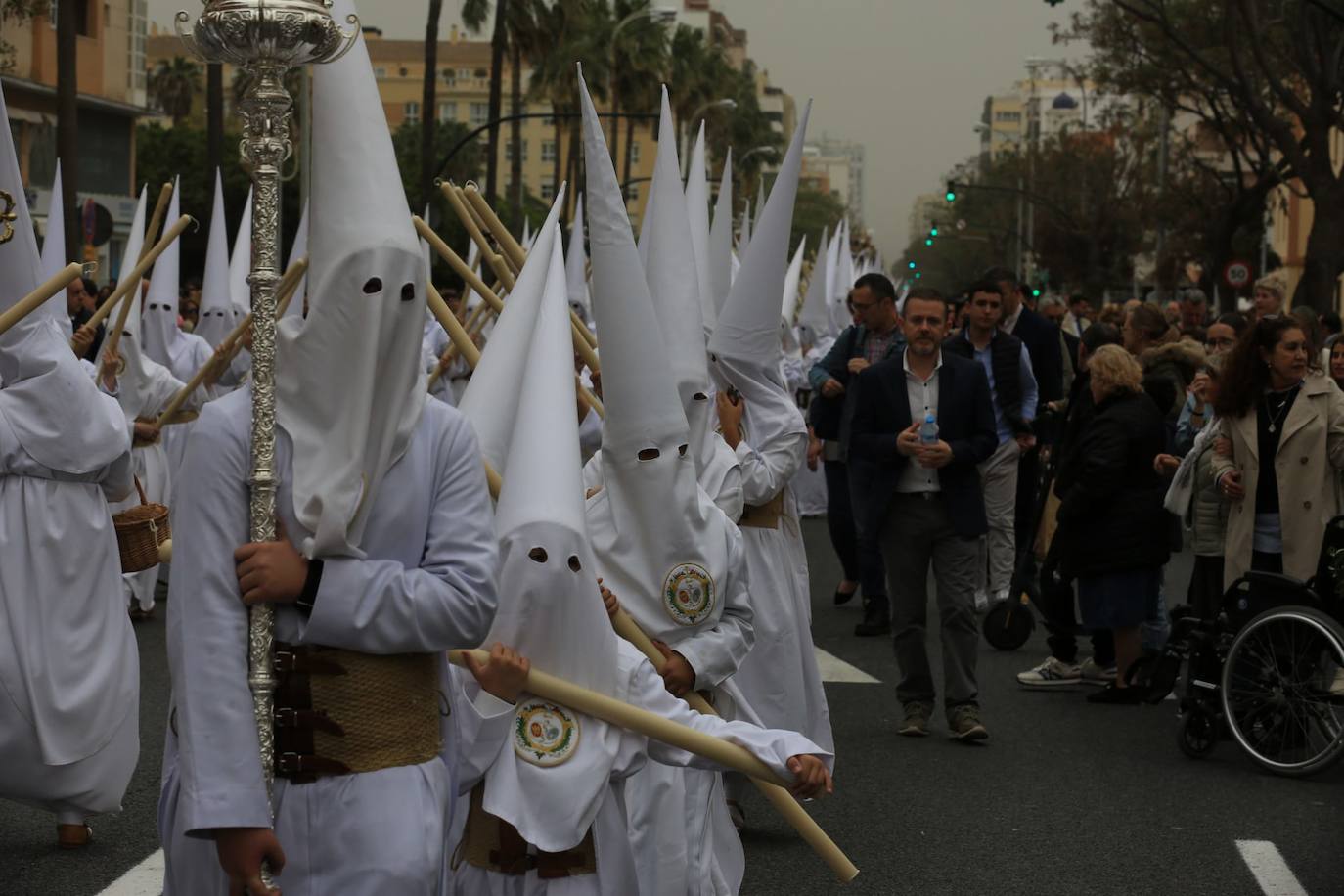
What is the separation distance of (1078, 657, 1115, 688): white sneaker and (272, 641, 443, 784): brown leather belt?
7.83 m

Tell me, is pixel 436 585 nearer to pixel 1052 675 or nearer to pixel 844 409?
pixel 1052 675

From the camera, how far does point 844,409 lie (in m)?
12.1

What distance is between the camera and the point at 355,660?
3.82 meters

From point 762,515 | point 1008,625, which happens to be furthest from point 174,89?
point 762,515

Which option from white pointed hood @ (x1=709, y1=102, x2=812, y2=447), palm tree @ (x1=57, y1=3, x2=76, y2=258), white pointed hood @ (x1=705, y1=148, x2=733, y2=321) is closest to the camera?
white pointed hood @ (x1=709, y1=102, x2=812, y2=447)

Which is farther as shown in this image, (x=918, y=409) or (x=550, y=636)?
(x=918, y=409)

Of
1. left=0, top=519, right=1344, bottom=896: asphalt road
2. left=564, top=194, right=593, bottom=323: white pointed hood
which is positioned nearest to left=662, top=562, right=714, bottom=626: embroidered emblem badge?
left=0, top=519, right=1344, bottom=896: asphalt road

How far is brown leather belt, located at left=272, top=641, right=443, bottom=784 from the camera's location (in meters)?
3.79

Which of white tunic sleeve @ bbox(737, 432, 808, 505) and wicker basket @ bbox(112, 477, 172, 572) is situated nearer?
wicker basket @ bbox(112, 477, 172, 572)

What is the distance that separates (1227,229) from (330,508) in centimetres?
4161

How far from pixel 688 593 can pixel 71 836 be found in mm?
2889

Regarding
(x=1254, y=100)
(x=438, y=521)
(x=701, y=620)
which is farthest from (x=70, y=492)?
(x=1254, y=100)

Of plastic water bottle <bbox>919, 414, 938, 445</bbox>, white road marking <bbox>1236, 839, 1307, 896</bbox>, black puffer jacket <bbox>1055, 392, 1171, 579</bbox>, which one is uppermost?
plastic water bottle <bbox>919, 414, 938, 445</bbox>

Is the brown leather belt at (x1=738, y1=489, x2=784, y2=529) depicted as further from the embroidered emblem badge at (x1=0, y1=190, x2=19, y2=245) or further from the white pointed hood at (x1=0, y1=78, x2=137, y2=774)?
the embroidered emblem badge at (x1=0, y1=190, x2=19, y2=245)
